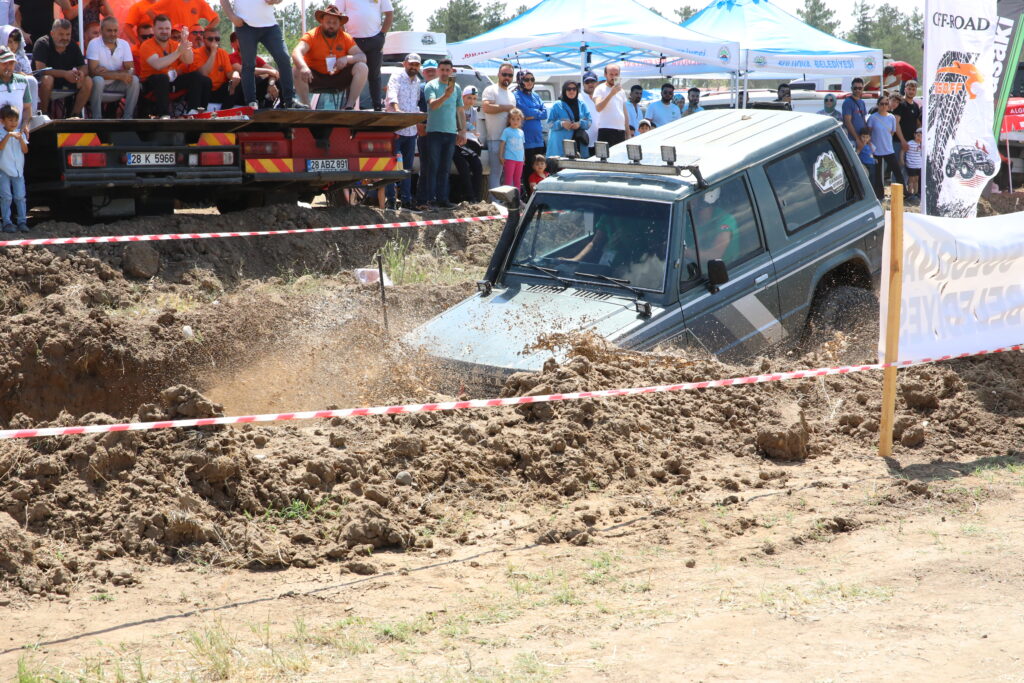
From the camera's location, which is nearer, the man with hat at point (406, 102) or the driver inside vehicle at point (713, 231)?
the driver inside vehicle at point (713, 231)

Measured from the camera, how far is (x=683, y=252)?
7457mm

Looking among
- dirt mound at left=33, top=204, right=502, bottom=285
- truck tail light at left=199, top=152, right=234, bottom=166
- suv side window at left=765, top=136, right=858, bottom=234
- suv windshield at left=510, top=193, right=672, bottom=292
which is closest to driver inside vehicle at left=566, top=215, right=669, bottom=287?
suv windshield at left=510, top=193, right=672, bottom=292

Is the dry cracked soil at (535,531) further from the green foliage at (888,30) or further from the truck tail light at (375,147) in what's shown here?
the green foliage at (888,30)

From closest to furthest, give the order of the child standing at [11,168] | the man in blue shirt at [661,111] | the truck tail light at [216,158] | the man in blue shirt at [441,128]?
the child standing at [11,168], the truck tail light at [216,158], the man in blue shirt at [441,128], the man in blue shirt at [661,111]

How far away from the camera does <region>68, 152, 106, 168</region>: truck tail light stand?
444 inches

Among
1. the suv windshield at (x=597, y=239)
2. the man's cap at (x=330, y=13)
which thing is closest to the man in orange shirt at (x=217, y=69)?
the man's cap at (x=330, y=13)

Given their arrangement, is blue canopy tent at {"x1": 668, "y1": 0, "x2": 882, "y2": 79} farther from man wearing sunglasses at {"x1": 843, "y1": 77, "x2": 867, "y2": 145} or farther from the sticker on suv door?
the sticker on suv door

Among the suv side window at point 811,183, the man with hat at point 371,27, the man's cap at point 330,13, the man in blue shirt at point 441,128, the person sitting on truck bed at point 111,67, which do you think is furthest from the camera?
the man in blue shirt at point 441,128

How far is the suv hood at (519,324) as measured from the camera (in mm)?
7082

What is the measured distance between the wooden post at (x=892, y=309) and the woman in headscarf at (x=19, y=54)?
329 inches

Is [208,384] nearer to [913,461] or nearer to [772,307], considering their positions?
[772,307]

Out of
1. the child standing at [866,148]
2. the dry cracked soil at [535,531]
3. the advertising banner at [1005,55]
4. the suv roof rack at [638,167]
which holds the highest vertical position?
the advertising banner at [1005,55]

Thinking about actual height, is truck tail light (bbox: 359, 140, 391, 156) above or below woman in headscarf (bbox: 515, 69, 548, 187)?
below

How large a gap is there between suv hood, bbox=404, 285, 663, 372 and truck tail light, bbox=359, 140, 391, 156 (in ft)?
19.7
